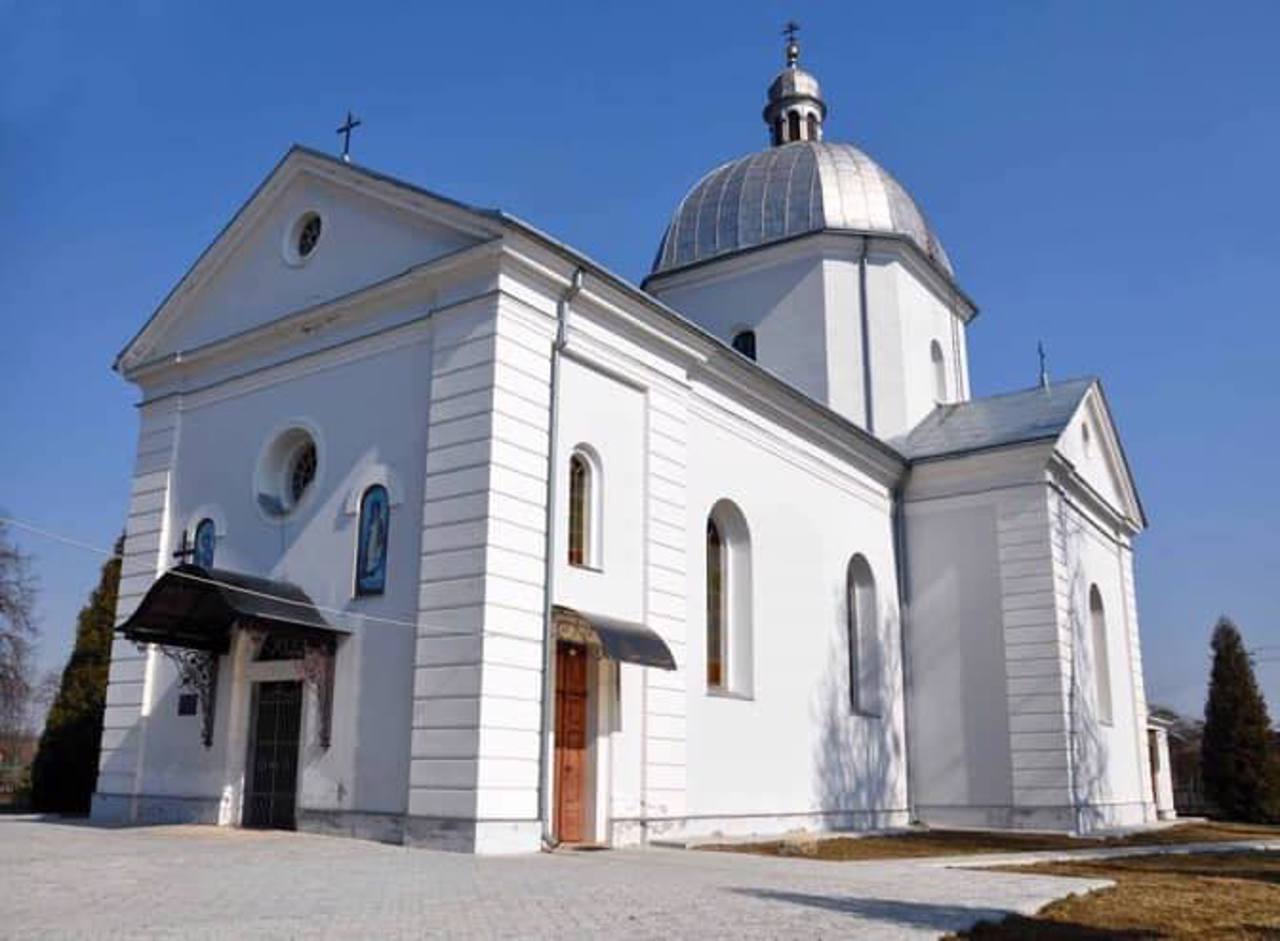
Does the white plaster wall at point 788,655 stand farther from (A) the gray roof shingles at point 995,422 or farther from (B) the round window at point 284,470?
(B) the round window at point 284,470

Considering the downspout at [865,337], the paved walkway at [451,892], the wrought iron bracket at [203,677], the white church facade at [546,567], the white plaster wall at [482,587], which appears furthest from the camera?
the downspout at [865,337]

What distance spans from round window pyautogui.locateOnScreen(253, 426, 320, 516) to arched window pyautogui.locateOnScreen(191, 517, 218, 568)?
1.10m

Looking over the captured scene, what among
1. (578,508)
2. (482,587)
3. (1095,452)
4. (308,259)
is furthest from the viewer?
(1095,452)

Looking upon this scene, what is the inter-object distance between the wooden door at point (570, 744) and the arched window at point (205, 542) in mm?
5458

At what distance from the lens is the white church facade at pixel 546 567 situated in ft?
43.0

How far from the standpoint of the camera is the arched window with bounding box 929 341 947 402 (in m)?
25.5

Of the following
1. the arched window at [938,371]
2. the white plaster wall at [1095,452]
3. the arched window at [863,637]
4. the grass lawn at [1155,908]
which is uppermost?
the arched window at [938,371]

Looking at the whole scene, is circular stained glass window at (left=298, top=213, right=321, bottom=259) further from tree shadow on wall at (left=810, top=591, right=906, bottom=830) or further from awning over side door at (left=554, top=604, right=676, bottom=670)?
tree shadow on wall at (left=810, top=591, right=906, bottom=830)

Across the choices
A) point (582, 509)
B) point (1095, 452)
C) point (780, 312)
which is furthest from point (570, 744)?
point (1095, 452)

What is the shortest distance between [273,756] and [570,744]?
3.73 m

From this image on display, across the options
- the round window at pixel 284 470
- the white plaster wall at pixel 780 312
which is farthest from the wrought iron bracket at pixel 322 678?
the white plaster wall at pixel 780 312

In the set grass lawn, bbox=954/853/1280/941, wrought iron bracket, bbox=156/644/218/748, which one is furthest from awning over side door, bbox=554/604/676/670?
wrought iron bracket, bbox=156/644/218/748

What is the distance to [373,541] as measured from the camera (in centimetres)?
1405

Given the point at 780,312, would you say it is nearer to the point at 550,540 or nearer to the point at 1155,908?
the point at 550,540
